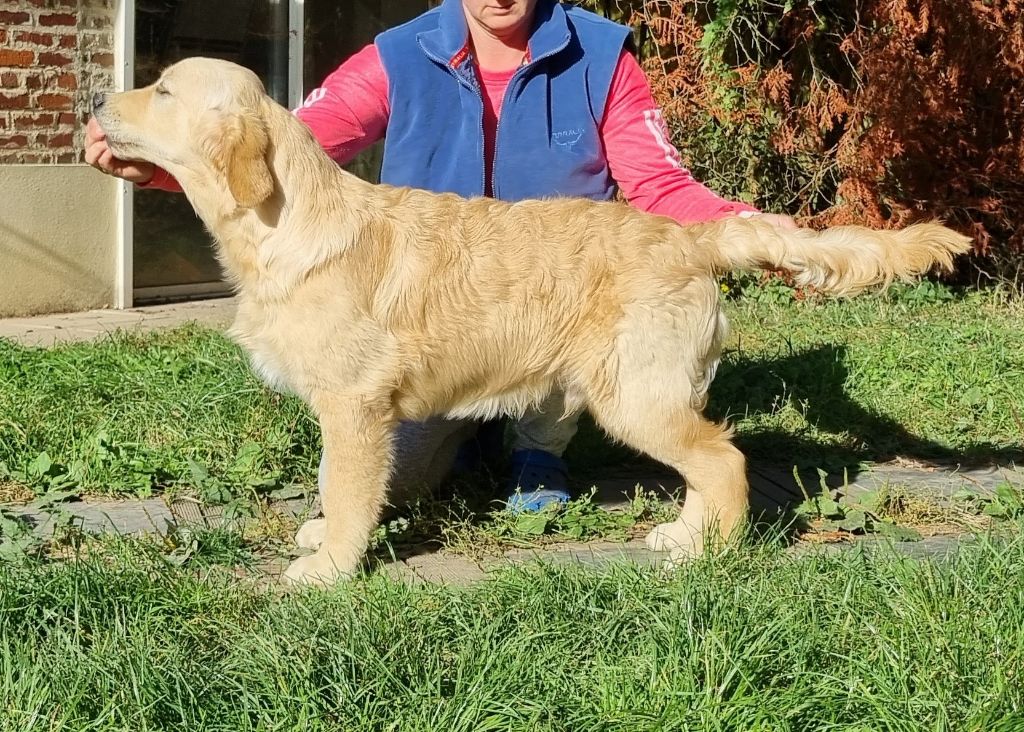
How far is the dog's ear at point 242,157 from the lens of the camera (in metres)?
3.46

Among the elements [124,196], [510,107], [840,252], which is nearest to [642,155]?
[510,107]

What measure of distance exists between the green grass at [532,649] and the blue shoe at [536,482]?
39.0 inches

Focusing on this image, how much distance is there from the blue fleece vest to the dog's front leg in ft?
4.17

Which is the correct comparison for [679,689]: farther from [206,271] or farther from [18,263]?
[206,271]

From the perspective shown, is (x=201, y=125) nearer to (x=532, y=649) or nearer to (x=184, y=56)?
(x=532, y=649)

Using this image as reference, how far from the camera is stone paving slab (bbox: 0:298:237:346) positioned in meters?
7.08

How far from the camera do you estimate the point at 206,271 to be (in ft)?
29.9

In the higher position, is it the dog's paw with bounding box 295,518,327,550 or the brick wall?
the brick wall

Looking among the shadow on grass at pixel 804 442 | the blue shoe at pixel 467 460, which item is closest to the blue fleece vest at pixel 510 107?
the blue shoe at pixel 467 460

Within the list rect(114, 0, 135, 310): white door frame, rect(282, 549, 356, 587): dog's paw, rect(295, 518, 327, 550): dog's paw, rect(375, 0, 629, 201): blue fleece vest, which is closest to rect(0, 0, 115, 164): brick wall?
rect(114, 0, 135, 310): white door frame

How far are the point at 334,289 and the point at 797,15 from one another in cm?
598

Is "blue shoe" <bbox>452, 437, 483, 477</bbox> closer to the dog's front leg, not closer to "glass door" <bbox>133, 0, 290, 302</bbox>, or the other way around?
the dog's front leg

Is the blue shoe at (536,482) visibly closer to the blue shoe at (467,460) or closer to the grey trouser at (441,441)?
the grey trouser at (441,441)

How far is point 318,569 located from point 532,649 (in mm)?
1031
